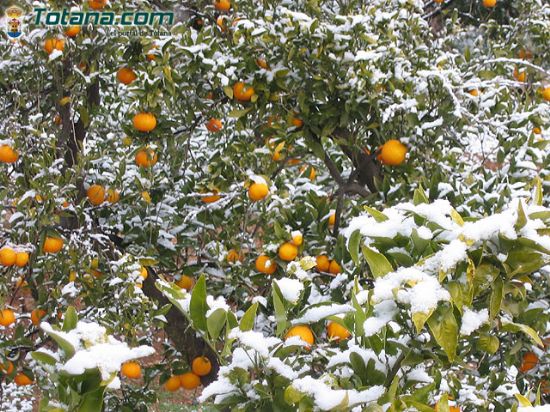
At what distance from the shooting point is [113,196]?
9.91 ft

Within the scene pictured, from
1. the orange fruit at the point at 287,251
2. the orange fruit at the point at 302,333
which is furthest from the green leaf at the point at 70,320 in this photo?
the orange fruit at the point at 287,251

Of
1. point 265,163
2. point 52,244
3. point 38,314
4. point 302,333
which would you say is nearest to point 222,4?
point 265,163

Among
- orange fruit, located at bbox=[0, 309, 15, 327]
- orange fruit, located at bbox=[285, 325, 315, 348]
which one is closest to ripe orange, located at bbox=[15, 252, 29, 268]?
orange fruit, located at bbox=[0, 309, 15, 327]

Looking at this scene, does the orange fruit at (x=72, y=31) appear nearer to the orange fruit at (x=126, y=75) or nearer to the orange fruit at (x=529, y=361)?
the orange fruit at (x=126, y=75)

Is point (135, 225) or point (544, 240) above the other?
point (544, 240)

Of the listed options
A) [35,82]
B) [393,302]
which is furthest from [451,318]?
[35,82]

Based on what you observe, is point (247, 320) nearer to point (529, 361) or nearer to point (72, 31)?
point (529, 361)

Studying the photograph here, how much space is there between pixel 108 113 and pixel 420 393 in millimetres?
2821

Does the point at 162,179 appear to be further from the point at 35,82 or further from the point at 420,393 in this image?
the point at 420,393

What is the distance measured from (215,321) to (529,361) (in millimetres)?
1462

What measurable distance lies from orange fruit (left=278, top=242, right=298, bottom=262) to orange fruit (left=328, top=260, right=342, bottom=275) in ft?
0.60

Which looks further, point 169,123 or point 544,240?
point 169,123

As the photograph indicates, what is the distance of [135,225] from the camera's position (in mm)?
3129

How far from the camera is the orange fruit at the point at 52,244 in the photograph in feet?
8.70
